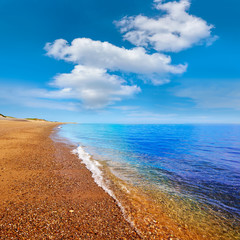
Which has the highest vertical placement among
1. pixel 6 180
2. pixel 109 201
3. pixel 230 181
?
pixel 6 180

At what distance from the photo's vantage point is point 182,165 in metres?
16.5

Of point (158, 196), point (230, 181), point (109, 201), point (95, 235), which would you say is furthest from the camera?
point (230, 181)

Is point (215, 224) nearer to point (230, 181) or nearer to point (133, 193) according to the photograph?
point (133, 193)

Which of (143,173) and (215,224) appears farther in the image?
(143,173)

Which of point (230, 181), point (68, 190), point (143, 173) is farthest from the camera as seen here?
point (143, 173)

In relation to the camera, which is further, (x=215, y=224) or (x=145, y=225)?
(x=215, y=224)

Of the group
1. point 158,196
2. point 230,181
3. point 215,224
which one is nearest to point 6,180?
point 158,196

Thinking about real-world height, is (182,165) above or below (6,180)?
below

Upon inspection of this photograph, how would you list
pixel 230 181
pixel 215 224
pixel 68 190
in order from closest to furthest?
pixel 215 224
pixel 68 190
pixel 230 181

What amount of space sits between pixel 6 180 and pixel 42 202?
4.05m

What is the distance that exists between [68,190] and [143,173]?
6992mm

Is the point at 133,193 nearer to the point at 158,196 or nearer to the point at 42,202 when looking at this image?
the point at 158,196

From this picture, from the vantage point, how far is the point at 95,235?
16.6 feet

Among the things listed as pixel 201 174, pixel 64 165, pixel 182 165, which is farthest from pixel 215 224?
pixel 64 165
